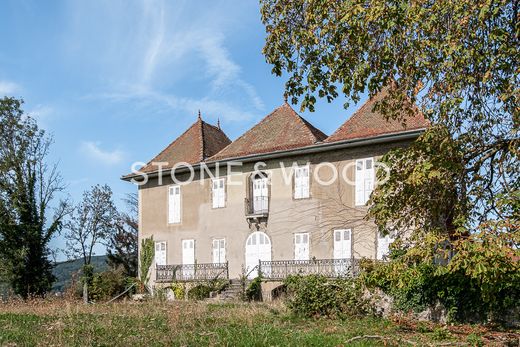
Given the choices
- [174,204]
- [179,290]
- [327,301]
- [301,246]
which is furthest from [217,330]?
[174,204]

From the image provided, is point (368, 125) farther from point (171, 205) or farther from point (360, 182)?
point (171, 205)

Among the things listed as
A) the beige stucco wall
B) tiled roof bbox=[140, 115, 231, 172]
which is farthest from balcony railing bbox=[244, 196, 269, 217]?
tiled roof bbox=[140, 115, 231, 172]

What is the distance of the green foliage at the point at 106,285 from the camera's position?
1020 inches

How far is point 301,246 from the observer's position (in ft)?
75.4

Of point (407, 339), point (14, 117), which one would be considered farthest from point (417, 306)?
point (14, 117)

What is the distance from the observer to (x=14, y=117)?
99.8 feet

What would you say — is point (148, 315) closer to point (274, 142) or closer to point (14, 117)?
point (274, 142)

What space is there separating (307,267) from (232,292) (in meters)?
3.29

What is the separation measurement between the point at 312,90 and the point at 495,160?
4.12 m

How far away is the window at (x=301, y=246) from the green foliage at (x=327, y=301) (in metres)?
8.03

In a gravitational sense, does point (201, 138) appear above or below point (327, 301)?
above

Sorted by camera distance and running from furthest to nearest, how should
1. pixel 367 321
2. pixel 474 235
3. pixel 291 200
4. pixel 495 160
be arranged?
1. pixel 291 200
2. pixel 367 321
3. pixel 495 160
4. pixel 474 235

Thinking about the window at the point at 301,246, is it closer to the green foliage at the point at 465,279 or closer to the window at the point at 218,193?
the window at the point at 218,193

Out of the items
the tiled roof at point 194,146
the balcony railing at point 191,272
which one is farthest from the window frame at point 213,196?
the balcony railing at point 191,272
